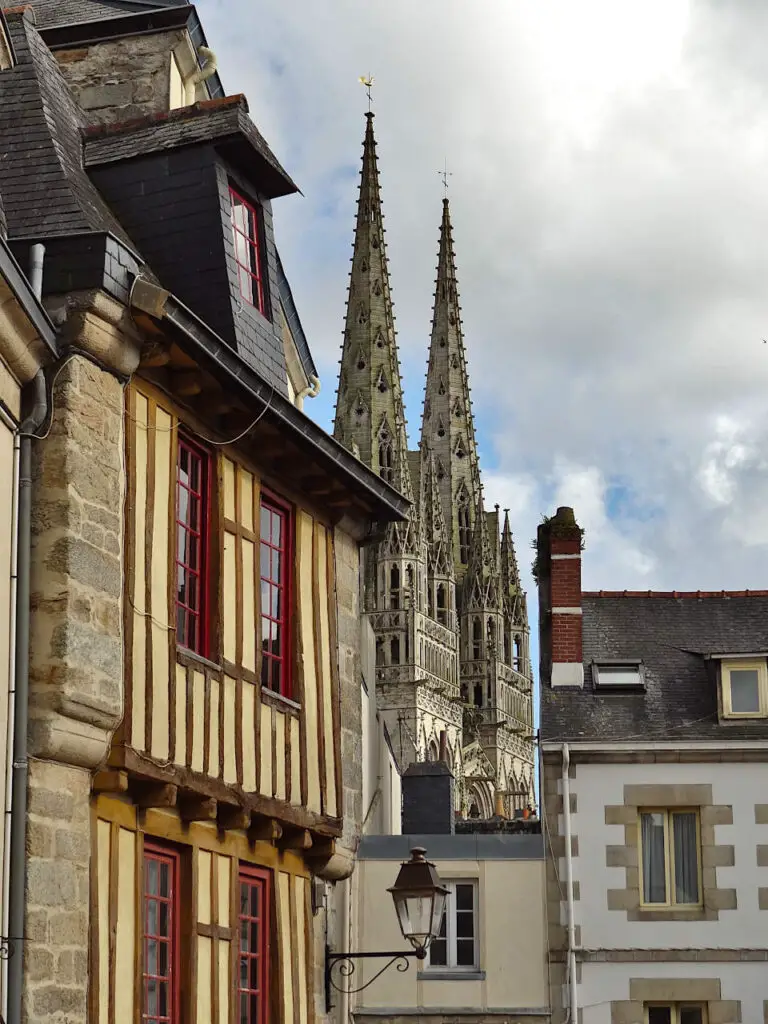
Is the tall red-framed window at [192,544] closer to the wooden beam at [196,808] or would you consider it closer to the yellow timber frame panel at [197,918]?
the wooden beam at [196,808]

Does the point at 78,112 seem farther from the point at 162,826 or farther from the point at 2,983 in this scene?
the point at 2,983

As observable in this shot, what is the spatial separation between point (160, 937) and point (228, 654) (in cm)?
155

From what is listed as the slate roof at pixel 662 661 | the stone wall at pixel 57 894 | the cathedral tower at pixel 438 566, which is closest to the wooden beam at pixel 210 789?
the stone wall at pixel 57 894

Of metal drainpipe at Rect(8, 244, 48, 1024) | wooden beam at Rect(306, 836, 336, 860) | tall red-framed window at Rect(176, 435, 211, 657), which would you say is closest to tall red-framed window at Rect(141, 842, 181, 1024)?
tall red-framed window at Rect(176, 435, 211, 657)

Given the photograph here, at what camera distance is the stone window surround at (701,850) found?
643 inches

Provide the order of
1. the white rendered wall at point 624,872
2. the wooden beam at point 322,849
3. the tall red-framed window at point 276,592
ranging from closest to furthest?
the tall red-framed window at point 276,592, the wooden beam at point 322,849, the white rendered wall at point 624,872

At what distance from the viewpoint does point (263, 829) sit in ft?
32.4

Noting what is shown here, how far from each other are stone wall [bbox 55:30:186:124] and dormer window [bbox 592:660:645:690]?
840 centimetres

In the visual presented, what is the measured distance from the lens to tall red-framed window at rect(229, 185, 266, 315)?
1052 cm

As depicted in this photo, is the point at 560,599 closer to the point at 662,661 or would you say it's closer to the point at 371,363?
the point at 662,661

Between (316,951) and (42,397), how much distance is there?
4.49 metres

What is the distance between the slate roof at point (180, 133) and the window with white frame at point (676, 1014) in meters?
9.13

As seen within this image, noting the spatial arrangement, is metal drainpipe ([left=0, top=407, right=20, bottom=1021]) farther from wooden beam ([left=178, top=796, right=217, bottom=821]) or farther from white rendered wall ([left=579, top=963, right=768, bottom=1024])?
white rendered wall ([left=579, top=963, right=768, bottom=1024])

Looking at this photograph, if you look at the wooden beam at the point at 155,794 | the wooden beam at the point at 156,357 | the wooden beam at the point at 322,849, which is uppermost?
the wooden beam at the point at 156,357
